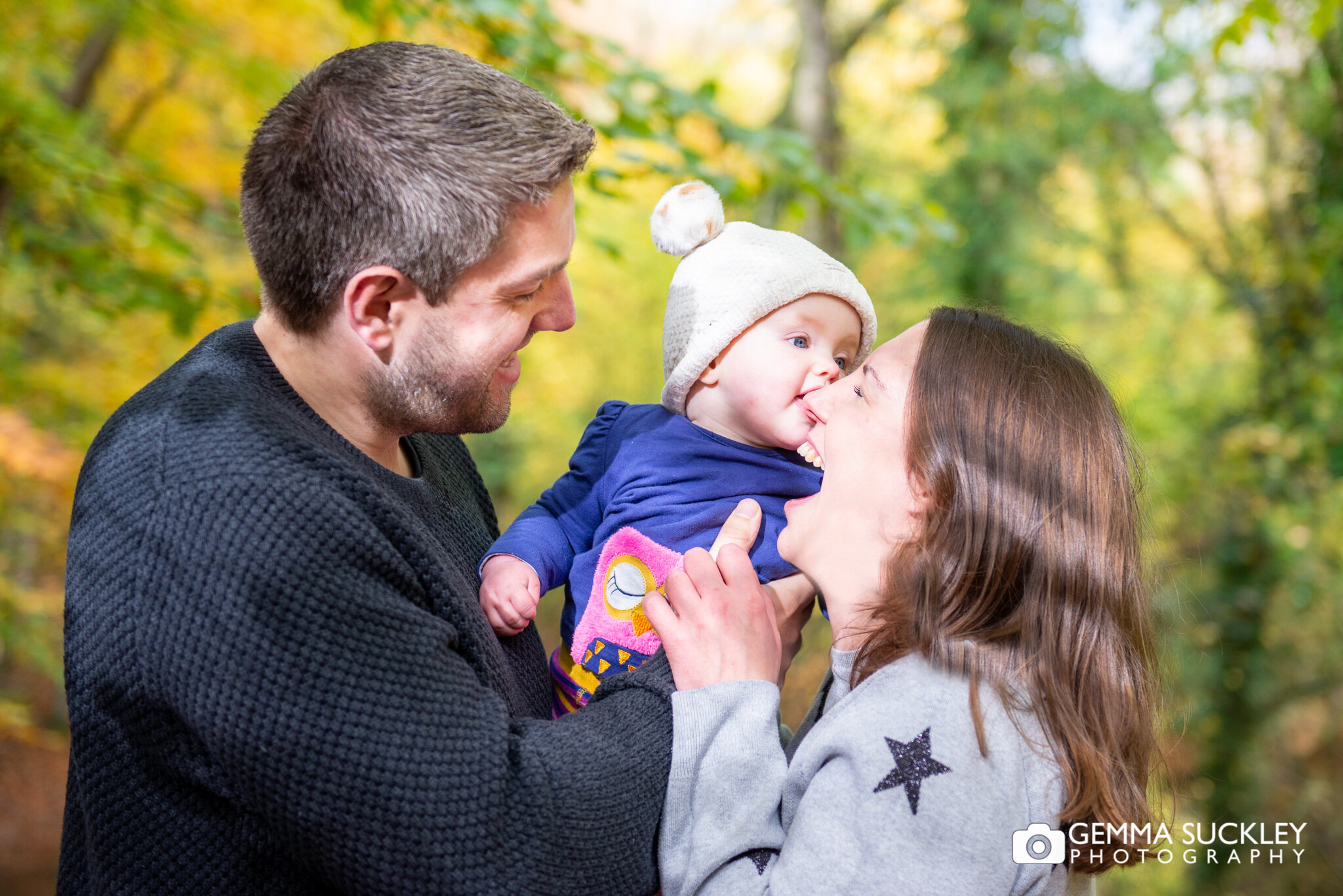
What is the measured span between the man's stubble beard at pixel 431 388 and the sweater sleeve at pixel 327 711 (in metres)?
0.34

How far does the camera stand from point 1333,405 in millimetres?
6426

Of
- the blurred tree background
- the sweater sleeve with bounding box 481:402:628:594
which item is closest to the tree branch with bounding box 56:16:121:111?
the blurred tree background

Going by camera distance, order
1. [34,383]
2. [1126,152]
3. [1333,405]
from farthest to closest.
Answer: [1126,152], [1333,405], [34,383]

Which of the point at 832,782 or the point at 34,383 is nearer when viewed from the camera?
the point at 832,782

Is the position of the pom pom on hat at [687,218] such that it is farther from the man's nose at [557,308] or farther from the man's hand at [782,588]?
the man's hand at [782,588]

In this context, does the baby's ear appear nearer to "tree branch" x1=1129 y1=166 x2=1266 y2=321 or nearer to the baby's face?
the baby's face

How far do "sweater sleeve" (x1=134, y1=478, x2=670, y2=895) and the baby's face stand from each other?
2.84 feet

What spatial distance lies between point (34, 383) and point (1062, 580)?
6.27 meters

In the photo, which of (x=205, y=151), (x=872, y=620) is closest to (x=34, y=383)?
(x=205, y=151)

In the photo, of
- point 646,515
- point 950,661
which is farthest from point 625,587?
point 950,661

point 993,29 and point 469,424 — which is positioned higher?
point 993,29

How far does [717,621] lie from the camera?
1.56 m

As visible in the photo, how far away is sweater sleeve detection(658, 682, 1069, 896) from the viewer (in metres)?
1.27

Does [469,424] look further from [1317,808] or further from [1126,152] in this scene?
[1126,152]
